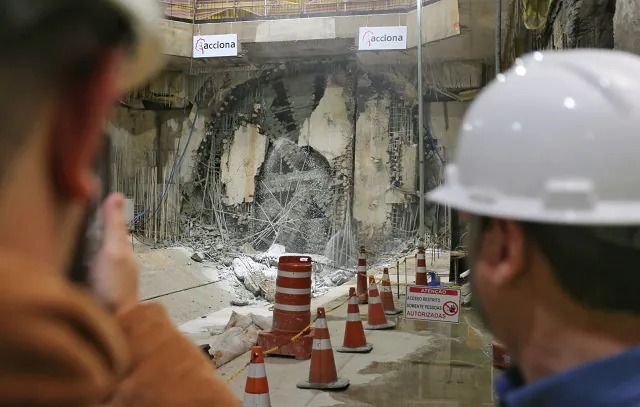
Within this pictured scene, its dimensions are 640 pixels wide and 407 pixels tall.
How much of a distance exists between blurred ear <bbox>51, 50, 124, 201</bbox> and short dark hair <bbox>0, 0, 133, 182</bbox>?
0.02 metres

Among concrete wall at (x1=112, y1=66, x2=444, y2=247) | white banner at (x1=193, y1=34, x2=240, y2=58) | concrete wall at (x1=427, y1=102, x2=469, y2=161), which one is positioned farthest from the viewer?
concrete wall at (x1=112, y1=66, x2=444, y2=247)

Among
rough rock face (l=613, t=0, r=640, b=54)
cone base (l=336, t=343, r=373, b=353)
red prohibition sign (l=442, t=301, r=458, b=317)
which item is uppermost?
rough rock face (l=613, t=0, r=640, b=54)

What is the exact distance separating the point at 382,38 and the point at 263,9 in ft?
11.0

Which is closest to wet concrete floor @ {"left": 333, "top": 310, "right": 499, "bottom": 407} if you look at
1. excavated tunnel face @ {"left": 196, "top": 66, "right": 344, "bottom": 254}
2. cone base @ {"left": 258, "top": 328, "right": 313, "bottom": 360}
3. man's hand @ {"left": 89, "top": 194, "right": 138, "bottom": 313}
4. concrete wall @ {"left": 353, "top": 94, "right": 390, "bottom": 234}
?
cone base @ {"left": 258, "top": 328, "right": 313, "bottom": 360}

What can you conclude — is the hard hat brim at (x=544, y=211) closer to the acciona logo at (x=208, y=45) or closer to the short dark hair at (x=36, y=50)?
the short dark hair at (x=36, y=50)

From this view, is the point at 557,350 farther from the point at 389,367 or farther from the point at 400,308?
the point at 400,308

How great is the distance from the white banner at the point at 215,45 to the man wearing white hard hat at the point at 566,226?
13.9 m

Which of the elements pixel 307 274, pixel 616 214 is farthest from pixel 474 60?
pixel 616 214

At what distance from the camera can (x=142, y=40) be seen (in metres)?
0.71

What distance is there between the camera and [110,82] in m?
0.67

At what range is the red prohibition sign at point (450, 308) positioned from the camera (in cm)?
503

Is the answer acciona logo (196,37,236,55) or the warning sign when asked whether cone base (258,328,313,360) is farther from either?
acciona logo (196,37,236,55)

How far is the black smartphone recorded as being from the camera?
2.59ft

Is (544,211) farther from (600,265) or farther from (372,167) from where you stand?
(372,167)
